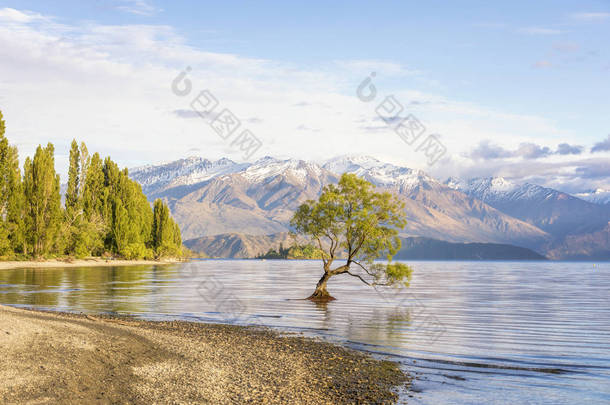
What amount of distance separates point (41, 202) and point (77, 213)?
861 inches

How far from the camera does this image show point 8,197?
106188 millimetres

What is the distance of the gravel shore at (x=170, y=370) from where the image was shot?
1627 cm

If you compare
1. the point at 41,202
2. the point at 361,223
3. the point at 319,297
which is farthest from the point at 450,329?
the point at 41,202

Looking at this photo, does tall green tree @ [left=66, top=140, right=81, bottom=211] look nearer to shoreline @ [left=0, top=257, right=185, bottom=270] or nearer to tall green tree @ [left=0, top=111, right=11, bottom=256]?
shoreline @ [left=0, top=257, right=185, bottom=270]

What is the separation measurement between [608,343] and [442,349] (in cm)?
1105

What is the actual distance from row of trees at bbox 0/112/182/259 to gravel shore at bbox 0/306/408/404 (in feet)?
306

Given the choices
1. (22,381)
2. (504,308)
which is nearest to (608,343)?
(504,308)

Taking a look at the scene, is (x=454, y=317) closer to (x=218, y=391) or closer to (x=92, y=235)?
(x=218, y=391)

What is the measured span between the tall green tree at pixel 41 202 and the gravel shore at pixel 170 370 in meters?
96.3

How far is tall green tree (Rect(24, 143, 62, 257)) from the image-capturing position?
11231cm

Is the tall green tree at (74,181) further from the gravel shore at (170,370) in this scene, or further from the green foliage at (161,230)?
the gravel shore at (170,370)

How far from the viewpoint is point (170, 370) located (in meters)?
19.8

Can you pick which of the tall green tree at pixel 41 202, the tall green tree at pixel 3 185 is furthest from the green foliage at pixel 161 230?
the tall green tree at pixel 3 185

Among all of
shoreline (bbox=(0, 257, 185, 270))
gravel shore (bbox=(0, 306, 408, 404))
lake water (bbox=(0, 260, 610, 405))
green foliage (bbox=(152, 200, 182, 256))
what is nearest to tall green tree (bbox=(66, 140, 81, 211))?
shoreline (bbox=(0, 257, 185, 270))
